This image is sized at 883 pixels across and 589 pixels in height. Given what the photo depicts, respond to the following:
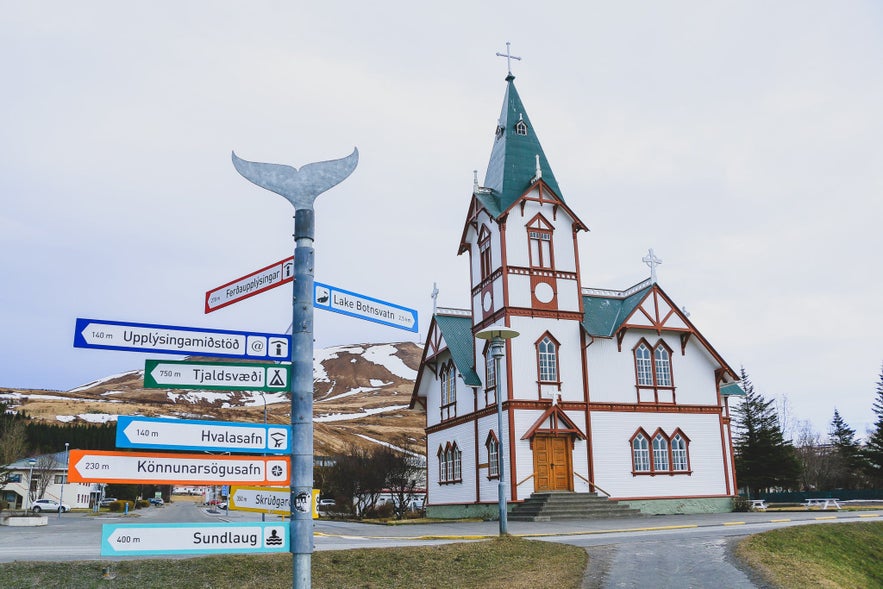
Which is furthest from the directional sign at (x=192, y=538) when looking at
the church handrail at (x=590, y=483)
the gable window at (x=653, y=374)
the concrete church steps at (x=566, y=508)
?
the gable window at (x=653, y=374)

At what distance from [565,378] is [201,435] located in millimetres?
25792

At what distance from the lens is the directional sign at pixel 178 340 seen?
588 centimetres

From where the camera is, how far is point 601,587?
10914mm

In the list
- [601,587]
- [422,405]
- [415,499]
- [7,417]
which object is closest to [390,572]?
[601,587]

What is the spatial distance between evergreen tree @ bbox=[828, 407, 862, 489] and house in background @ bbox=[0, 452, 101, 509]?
67972 mm

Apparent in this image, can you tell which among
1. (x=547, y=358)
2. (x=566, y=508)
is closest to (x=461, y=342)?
(x=547, y=358)

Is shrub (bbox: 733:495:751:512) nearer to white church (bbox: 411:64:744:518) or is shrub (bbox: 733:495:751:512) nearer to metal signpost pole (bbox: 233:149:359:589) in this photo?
white church (bbox: 411:64:744:518)

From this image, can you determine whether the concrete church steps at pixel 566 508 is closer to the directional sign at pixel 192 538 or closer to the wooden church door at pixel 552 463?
the wooden church door at pixel 552 463

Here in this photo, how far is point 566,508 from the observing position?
27516mm

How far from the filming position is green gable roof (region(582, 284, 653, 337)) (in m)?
31.7

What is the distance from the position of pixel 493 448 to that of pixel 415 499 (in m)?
31.4

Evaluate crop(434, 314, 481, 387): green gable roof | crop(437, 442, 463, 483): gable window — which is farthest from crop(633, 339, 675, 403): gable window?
crop(437, 442, 463, 483): gable window

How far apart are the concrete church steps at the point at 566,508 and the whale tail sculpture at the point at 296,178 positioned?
73.1ft

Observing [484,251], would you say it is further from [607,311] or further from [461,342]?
[607,311]
